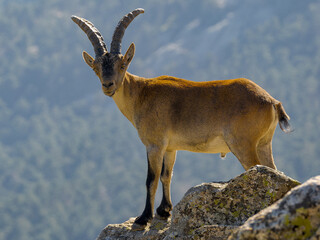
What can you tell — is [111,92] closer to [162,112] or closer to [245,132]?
[162,112]

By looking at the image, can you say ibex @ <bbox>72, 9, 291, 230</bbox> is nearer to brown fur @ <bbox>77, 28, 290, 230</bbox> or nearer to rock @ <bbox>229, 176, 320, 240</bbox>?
brown fur @ <bbox>77, 28, 290, 230</bbox>

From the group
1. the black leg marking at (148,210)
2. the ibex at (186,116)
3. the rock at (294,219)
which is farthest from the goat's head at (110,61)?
the rock at (294,219)

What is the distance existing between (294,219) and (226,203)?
2.90 m

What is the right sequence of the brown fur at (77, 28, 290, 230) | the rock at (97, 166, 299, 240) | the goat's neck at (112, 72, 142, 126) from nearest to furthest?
the rock at (97, 166, 299, 240) < the brown fur at (77, 28, 290, 230) < the goat's neck at (112, 72, 142, 126)

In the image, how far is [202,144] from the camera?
34.7ft

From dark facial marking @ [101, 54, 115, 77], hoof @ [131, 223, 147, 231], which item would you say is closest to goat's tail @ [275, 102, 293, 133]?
hoof @ [131, 223, 147, 231]

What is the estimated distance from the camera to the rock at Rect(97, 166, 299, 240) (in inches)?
249

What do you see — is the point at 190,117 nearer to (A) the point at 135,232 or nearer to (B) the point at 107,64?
(B) the point at 107,64

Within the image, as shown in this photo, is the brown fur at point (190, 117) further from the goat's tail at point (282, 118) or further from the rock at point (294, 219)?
the rock at point (294, 219)

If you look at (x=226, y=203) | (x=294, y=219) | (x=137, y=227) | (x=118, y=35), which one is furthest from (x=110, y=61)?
(x=294, y=219)

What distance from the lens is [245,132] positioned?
9969 millimetres

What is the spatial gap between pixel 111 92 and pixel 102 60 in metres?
0.86

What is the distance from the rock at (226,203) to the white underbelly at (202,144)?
3.38m

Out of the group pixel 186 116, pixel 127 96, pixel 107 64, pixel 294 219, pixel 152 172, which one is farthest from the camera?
pixel 127 96
